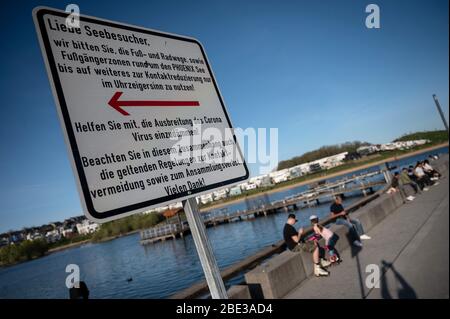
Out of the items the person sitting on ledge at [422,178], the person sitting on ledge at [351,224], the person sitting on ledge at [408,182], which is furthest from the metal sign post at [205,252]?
the person sitting on ledge at [422,178]


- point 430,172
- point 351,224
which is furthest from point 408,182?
point 351,224

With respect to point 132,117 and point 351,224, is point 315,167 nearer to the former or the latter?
point 351,224

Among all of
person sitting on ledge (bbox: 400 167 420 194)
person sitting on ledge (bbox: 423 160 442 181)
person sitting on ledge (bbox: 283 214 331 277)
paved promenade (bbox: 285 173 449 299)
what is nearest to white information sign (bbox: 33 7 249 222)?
paved promenade (bbox: 285 173 449 299)

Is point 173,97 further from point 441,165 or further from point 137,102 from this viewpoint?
point 441,165

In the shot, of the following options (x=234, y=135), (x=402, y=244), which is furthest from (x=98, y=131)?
(x=402, y=244)

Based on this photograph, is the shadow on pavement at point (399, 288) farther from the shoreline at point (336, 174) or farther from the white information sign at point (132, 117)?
the shoreline at point (336, 174)

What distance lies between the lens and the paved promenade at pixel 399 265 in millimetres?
5188

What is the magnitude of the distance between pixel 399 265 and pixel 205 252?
6699mm

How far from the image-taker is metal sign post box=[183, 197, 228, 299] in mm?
1406

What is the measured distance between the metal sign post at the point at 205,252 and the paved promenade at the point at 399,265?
201 inches

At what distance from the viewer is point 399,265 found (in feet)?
20.5

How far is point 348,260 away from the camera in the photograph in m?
7.73

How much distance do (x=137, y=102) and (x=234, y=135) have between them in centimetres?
73

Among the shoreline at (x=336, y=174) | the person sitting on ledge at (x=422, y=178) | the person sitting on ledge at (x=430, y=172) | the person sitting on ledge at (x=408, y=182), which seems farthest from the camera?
the shoreline at (x=336, y=174)
